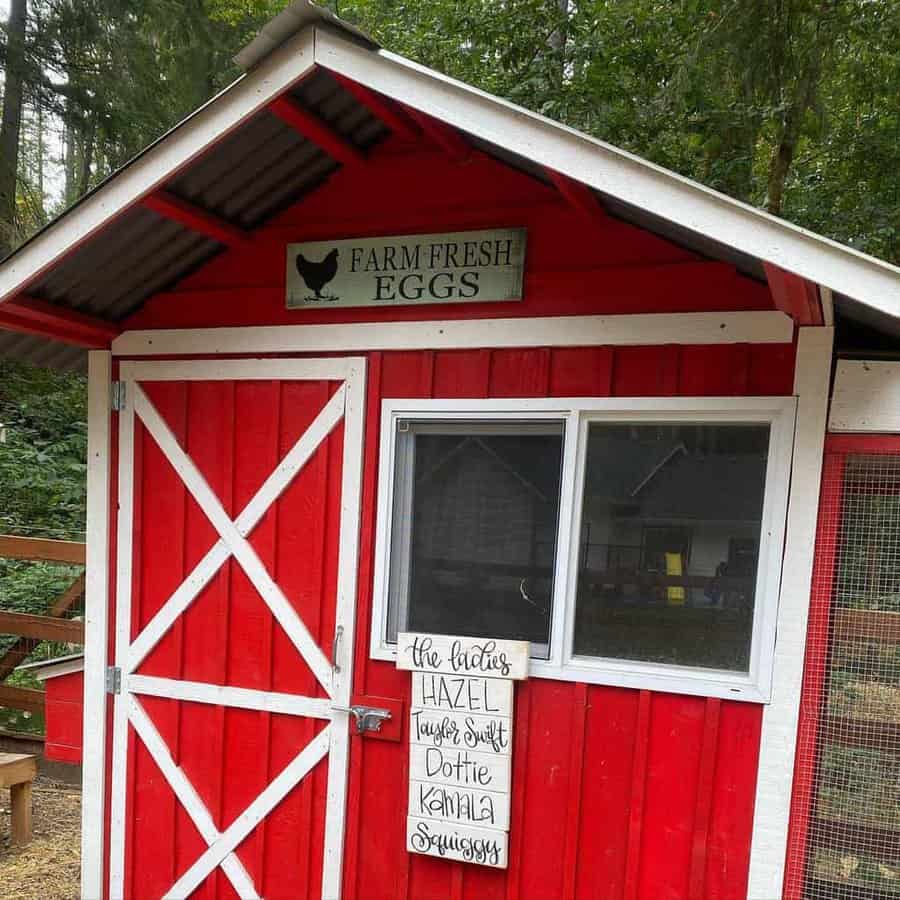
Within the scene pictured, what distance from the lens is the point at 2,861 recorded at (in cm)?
360

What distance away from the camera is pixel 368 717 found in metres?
2.64

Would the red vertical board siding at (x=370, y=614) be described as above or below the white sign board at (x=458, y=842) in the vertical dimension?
above

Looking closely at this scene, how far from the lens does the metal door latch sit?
104 inches

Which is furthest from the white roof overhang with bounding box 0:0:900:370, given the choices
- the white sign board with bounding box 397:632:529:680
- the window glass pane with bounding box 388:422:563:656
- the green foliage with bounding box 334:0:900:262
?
the green foliage with bounding box 334:0:900:262

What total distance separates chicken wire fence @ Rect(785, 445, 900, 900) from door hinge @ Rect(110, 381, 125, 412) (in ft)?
9.07

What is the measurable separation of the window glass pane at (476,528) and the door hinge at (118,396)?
1.30 metres

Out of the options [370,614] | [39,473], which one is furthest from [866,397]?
[39,473]

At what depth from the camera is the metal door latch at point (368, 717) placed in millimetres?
2629

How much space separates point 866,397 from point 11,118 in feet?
25.6

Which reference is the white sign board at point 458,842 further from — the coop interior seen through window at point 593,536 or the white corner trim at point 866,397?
the white corner trim at point 866,397

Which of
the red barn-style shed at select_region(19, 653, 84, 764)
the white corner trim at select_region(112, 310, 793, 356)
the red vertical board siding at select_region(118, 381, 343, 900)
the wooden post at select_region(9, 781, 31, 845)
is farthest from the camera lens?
the wooden post at select_region(9, 781, 31, 845)

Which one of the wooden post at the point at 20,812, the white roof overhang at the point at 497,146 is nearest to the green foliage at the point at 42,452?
the wooden post at the point at 20,812

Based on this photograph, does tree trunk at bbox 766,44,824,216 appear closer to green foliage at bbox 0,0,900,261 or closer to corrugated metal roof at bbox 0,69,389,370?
green foliage at bbox 0,0,900,261

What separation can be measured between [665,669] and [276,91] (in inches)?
87.6
